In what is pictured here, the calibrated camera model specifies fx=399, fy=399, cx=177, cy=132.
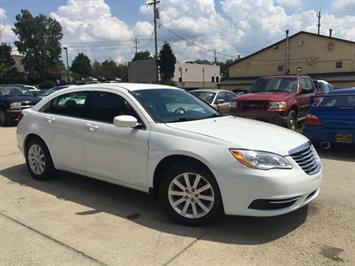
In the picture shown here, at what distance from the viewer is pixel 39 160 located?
6359 mm

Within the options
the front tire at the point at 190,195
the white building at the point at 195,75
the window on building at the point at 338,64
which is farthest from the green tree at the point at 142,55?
the front tire at the point at 190,195

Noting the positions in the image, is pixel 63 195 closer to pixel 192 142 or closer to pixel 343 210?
pixel 192 142

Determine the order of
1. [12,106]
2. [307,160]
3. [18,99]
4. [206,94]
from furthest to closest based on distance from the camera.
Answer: [18,99]
[12,106]
[206,94]
[307,160]

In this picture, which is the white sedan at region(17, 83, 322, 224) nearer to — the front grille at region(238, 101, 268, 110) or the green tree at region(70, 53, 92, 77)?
the front grille at region(238, 101, 268, 110)

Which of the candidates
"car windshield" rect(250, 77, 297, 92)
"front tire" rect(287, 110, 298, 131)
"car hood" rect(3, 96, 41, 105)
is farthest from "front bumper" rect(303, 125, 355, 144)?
"car hood" rect(3, 96, 41, 105)

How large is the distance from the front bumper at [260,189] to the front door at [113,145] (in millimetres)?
1122

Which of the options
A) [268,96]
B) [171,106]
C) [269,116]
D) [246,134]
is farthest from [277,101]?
[246,134]

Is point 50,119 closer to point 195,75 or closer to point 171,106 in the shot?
point 171,106

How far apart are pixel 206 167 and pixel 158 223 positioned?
91cm

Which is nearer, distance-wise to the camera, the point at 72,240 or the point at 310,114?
the point at 72,240

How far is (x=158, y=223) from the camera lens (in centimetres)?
460

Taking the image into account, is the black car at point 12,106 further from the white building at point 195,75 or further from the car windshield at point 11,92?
the white building at point 195,75

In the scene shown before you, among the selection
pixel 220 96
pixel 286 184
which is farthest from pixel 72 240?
pixel 220 96

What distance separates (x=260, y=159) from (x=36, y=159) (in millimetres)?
3883
